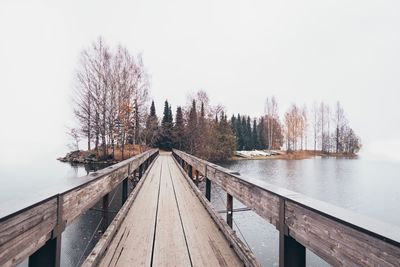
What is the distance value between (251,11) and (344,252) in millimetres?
36751

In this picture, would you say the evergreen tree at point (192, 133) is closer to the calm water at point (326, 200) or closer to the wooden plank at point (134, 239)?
the calm water at point (326, 200)

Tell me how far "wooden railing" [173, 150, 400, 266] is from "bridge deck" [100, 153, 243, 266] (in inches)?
29.9

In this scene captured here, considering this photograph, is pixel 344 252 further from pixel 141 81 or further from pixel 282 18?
pixel 282 18

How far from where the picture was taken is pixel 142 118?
21.9 m

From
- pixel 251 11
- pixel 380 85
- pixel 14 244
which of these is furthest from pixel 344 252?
pixel 380 85

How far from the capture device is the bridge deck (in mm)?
2223

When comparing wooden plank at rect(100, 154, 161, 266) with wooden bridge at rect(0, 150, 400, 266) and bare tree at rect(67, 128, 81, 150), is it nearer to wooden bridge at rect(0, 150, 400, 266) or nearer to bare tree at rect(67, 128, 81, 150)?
wooden bridge at rect(0, 150, 400, 266)

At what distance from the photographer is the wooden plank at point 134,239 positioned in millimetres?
2199

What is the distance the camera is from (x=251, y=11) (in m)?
32.4

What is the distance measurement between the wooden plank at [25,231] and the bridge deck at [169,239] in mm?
965

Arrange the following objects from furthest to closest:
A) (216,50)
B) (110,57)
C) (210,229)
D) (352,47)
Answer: (216,50)
(352,47)
(110,57)
(210,229)

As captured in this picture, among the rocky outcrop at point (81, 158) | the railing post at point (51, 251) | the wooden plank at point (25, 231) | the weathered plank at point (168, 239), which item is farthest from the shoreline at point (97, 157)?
the wooden plank at point (25, 231)

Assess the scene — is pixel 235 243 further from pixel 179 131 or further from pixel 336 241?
pixel 179 131

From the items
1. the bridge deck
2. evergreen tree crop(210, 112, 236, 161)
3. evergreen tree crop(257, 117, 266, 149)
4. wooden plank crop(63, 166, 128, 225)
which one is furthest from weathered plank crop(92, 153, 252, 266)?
evergreen tree crop(257, 117, 266, 149)
